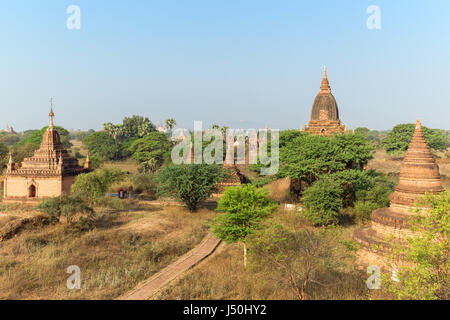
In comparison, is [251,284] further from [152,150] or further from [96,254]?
[152,150]

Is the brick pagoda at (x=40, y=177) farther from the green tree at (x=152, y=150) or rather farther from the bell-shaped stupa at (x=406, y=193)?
the bell-shaped stupa at (x=406, y=193)

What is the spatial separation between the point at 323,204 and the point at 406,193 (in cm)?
630

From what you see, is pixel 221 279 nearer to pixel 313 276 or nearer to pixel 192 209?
pixel 313 276

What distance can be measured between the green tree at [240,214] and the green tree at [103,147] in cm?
5589

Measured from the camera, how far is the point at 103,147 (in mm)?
68250

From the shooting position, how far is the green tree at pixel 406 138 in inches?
2438

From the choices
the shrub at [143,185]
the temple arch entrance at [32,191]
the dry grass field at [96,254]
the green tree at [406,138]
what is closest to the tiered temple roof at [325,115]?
the shrub at [143,185]

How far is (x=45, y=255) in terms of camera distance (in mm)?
17047

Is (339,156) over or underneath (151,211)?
over

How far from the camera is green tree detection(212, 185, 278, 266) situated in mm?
15945
